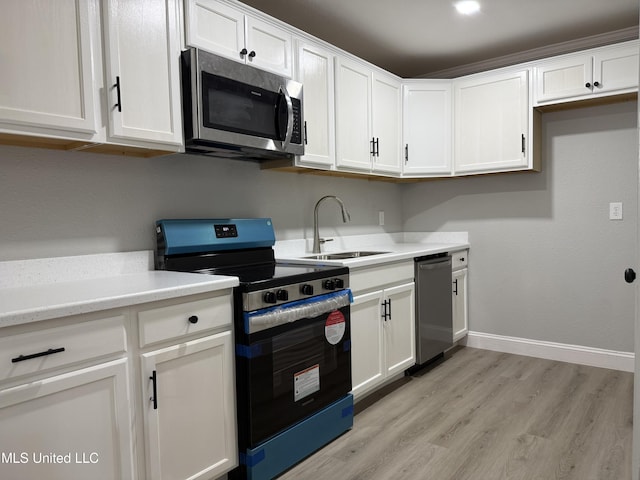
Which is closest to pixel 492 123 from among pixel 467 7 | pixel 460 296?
pixel 467 7

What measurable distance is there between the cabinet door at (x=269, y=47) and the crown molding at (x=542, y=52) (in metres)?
1.98

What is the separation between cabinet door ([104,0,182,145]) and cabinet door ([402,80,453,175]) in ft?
7.01

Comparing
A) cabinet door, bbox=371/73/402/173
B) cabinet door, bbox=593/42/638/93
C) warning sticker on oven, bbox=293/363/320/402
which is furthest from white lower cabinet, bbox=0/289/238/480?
cabinet door, bbox=593/42/638/93

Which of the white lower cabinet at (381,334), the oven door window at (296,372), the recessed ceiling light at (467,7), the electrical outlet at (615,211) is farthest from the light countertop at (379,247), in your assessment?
the recessed ceiling light at (467,7)

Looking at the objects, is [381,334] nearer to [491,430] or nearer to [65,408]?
[491,430]

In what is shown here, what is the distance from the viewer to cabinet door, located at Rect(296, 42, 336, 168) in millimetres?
2627

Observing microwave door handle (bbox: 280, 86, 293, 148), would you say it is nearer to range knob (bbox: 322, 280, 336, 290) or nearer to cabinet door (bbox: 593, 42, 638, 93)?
range knob (bbox: 322, 280, 336, 290)

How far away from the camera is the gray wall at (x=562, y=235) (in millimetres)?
3232

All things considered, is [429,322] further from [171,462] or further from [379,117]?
[171,462]

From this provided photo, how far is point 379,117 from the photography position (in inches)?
130

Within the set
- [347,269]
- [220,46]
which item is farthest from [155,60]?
[347,269]

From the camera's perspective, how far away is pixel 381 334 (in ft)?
9.09

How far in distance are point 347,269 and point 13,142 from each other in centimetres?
156

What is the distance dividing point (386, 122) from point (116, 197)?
2.05 meters
